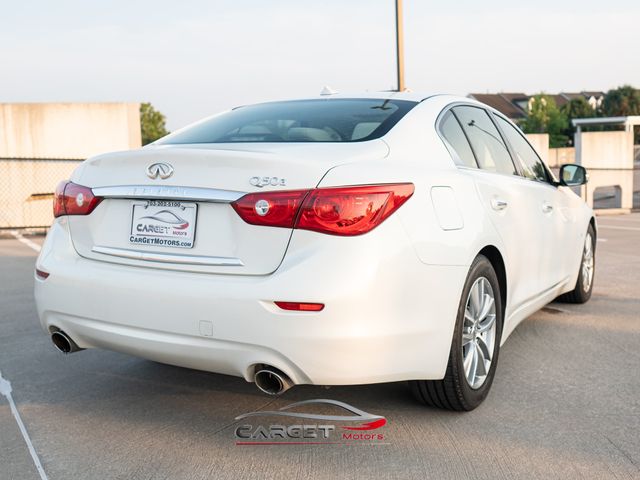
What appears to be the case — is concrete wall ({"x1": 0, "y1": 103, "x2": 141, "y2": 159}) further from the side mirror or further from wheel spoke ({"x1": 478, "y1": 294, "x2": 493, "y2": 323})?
wheel spoke ({"x1": 478, "y1": 294, "x2": 493, "y2": 323})

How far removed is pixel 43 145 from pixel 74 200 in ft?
35.3

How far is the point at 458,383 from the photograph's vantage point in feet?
10.9

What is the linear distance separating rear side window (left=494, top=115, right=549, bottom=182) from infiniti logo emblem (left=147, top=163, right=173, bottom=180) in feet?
7.79

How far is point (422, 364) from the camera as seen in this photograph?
10.1ft

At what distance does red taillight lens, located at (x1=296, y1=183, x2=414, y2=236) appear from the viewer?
280 centimetres

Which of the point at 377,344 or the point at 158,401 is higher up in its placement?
the point at 377,344

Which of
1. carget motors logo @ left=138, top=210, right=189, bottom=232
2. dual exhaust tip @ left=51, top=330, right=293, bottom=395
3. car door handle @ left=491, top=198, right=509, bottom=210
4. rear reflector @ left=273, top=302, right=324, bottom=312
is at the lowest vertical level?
dual exhaust tip @ left=51, top=330, right=293, bottom=395

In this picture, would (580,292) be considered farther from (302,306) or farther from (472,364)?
(302,306)

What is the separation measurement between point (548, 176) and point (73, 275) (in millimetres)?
3247

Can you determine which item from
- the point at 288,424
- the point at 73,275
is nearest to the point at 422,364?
the point at 288,424

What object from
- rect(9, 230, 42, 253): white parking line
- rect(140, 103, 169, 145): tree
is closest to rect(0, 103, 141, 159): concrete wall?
rect(9, 230, 42, 253): white parking line

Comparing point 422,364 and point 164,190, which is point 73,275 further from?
point 422,364

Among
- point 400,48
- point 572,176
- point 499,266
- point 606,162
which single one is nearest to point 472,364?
point 499,266

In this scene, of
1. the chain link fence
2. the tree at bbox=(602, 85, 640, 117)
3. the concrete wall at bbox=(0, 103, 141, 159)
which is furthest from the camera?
the tree at bbox=(602, 85, 640, 117)
